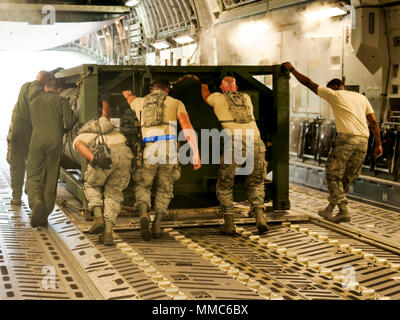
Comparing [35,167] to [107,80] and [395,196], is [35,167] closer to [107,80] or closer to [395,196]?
[107,80]

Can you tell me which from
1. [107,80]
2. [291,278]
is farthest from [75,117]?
[291,278]

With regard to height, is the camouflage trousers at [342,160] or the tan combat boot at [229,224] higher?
the camouflage trousers at [342,160]

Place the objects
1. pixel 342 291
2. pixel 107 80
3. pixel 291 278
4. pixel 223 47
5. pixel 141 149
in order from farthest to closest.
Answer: pixel 223 47 → pixel 107 80 → pixel 141 149 → pixel 291 278 → pixel 342 291

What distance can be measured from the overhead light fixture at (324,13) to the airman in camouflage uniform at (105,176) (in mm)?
4274

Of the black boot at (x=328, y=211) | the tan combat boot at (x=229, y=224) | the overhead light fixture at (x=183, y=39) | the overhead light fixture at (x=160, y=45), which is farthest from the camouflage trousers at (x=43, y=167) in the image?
the overhead light fixture at (x=160, y=45)

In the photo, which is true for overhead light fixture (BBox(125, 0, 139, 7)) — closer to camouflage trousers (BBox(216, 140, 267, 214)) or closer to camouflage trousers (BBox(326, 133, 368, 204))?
camouflage trousers (BBox(326, 133, 368, 204))

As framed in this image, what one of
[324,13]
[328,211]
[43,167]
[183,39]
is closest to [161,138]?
[43,167]

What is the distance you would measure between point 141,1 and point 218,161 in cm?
1257

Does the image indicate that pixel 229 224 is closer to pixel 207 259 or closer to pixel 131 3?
pixel 207 259

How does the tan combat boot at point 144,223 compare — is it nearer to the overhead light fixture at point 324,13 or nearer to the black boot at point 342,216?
the black boot at point 342,216

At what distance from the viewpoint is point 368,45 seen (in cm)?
866

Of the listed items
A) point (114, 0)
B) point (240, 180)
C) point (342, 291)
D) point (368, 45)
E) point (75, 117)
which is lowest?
→ point (342, 291)

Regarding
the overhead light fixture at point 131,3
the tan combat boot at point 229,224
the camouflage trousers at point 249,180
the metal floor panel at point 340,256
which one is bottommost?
the metal floor panel at point 340,256

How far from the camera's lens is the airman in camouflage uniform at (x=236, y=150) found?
697 cm
